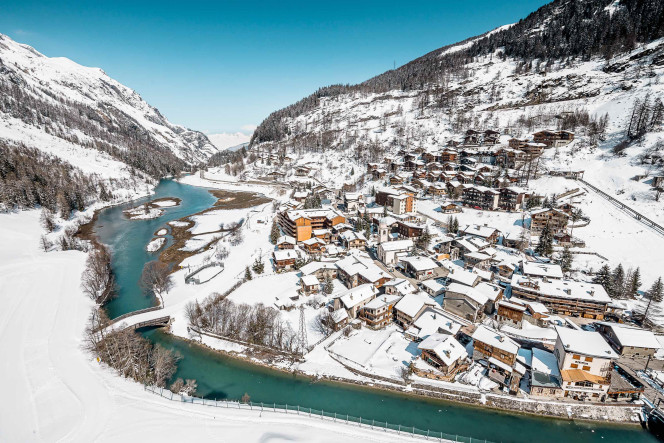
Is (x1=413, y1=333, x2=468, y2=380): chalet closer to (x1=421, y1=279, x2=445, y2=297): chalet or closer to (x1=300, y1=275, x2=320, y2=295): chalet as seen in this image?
(x1=421, y1=279, x2=445, y2=297): chalet

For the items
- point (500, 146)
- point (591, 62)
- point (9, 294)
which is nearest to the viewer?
point (9, 294)

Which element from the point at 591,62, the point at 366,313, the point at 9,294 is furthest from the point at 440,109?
the point at 9,294

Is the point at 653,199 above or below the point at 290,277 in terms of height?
above

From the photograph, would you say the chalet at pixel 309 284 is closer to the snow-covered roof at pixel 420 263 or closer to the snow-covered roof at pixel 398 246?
the snow-covered roof at pixel 398 246

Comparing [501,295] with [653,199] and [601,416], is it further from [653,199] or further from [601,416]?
[653,199]

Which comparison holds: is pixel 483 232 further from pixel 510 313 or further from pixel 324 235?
pixel 324 235

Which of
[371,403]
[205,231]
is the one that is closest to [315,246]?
[371,403]
